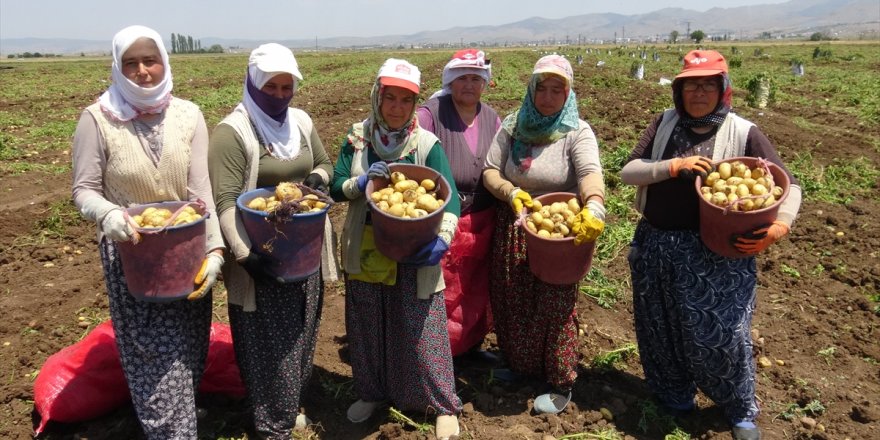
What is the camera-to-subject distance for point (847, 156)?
8.17m

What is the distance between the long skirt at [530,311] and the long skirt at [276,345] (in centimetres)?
99

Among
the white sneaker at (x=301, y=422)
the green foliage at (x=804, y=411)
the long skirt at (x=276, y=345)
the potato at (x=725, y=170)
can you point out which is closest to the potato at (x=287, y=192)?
the long skirt at (x=276, y=345)

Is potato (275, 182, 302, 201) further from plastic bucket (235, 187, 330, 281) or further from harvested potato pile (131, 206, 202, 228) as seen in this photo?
harvested potato pile (131, 206, 202, 228)

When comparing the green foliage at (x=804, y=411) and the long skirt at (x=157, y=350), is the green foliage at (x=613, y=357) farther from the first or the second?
the long skirt at (x=157, y=350)

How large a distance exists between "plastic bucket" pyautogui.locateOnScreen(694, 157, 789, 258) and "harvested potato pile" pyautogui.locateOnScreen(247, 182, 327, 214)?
1.61 m

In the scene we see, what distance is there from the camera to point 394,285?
2.90m

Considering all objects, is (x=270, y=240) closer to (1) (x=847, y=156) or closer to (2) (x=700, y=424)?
(2) (x=700, y=424)

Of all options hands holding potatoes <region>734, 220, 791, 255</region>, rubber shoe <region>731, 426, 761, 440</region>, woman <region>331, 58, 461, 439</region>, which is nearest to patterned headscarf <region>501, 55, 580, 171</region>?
woman <region>331, 58, 461, 439</region>

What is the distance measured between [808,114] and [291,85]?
1278cm

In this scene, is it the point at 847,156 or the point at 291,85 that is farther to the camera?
the point at 847,156

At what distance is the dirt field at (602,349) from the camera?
3.09 m

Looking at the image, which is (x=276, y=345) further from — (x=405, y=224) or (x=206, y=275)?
(x=405, y=224)

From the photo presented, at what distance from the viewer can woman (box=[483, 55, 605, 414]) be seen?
2.79m

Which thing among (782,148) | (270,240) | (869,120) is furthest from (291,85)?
(869,120)
